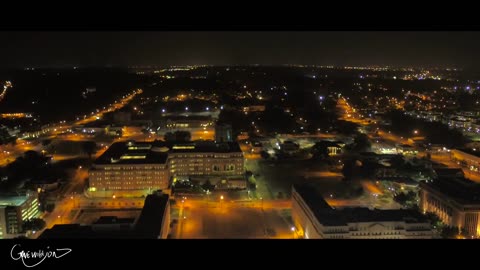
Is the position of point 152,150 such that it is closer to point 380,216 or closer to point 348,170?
point 348,170

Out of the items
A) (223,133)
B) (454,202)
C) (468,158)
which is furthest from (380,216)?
(223,133)

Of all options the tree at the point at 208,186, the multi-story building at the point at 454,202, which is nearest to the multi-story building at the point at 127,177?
the tree at the point at 208,186

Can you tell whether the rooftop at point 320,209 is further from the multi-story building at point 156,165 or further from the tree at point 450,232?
the multi-story building at point 156,165

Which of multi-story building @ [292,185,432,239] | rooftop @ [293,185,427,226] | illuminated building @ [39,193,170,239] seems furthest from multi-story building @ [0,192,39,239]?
rooftop @ [293,185,427,226]

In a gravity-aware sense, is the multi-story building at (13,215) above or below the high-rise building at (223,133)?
below
